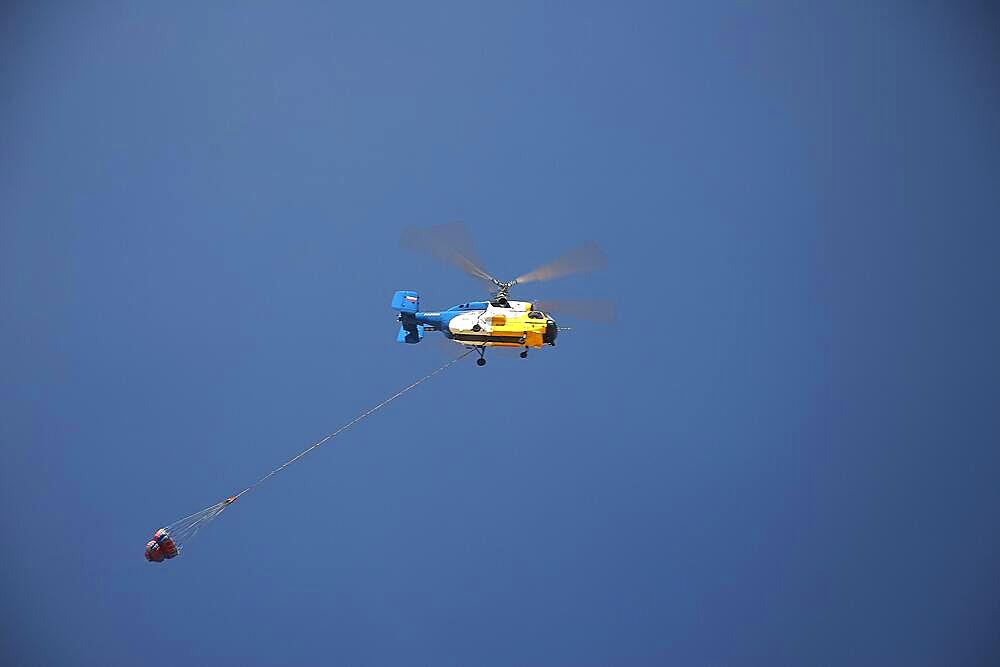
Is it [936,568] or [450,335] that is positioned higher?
[450,335]

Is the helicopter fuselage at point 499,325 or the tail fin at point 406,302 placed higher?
the tail fin at point 406,302

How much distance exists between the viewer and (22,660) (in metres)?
30.4

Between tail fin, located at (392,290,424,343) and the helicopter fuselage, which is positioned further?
tail fin, located at (392,290,424,343)

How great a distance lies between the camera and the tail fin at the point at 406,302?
71.9 feet

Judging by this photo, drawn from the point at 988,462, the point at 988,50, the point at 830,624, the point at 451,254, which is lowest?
the point at 830,624

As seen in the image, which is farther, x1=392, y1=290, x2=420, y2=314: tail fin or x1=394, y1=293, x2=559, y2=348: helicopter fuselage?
x1=392, y1=290, x2=420, y2=314: tail fin

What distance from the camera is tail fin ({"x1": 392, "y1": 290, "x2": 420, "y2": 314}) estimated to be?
71.9 feet

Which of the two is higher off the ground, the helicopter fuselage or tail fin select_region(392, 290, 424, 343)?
tail fin select_region(392, 290, 424, 343)

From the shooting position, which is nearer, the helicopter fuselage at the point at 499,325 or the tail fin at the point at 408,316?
the helicopter fuselage at the point at 499,325

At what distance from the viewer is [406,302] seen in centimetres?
2198

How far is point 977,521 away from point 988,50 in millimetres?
18420

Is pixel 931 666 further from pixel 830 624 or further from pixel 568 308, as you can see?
→ pixel 568 308

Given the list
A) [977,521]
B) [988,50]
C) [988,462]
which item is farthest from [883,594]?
[988,50]

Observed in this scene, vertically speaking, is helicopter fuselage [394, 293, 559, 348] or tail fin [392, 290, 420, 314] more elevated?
tail fin [392, 290, 420, 314]
